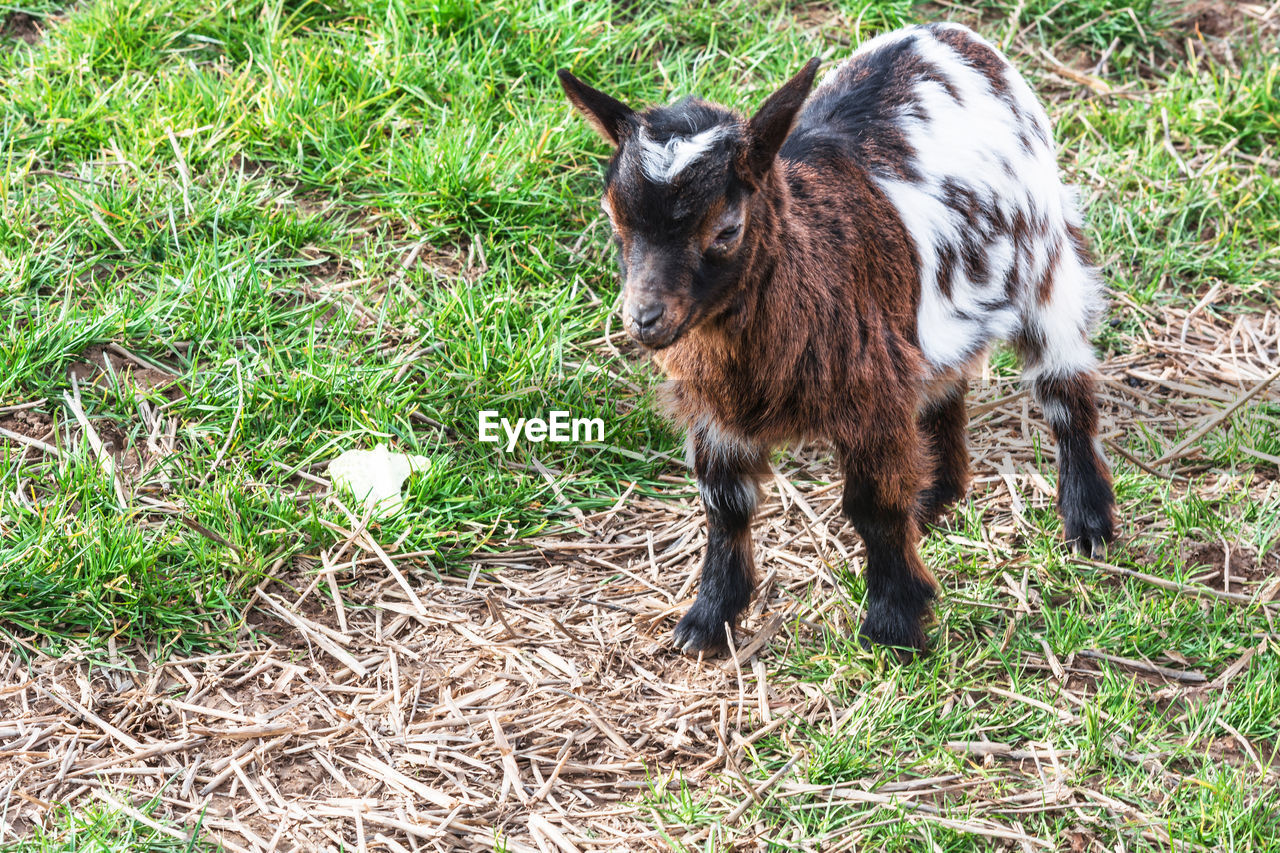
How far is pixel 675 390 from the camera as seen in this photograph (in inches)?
152

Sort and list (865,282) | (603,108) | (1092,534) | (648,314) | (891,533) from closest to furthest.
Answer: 1. (648,314)
2. (603,108)
3. (865,282)
4. (891,533)
5. (1092,534)

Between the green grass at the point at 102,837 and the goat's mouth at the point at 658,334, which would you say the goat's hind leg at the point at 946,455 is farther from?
the green grass at the point at 102,837

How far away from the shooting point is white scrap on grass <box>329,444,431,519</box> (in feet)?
14.6

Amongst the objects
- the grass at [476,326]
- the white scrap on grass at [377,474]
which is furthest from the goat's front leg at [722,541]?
the white scrap on grass at [377,474]

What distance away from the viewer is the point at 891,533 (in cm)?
393

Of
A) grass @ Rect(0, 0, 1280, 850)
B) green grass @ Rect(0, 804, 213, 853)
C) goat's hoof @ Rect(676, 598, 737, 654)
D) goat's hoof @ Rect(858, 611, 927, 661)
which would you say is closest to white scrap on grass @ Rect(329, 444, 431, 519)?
grass @ Rect(0, 0, 1280, 850)

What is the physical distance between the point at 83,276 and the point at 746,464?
2706 millimetres

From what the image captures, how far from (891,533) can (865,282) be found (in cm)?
75

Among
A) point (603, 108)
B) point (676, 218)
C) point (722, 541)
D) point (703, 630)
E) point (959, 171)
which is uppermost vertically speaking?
point (603, 108)

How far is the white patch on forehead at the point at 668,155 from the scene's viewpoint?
3230mm

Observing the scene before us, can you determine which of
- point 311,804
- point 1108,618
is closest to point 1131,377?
point 1108,618

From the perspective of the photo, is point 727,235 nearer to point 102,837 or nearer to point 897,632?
point 897,632

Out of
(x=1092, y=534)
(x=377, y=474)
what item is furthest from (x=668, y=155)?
(x=1092, y=534)

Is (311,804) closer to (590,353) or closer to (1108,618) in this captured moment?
(590,353)
